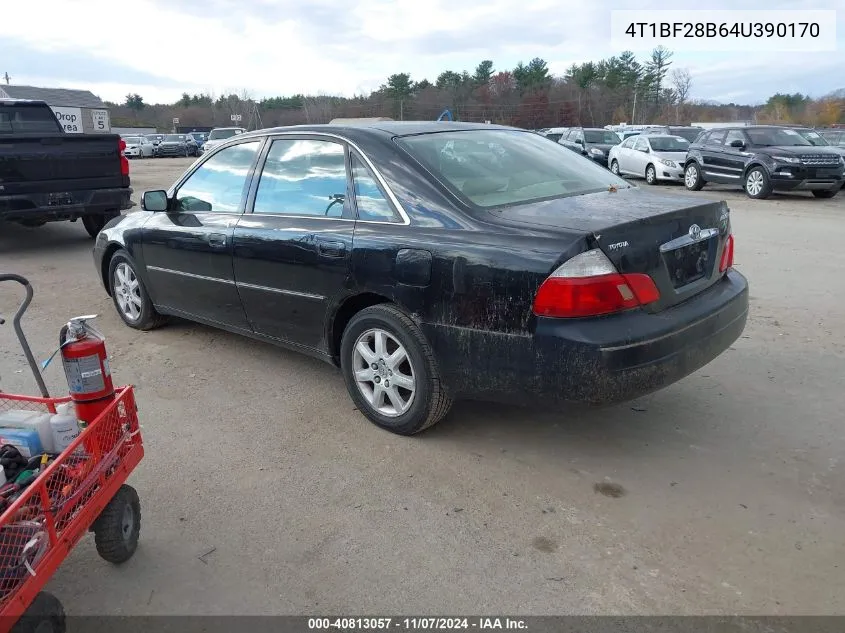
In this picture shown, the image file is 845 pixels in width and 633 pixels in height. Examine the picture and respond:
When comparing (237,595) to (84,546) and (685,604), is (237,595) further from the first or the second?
(685,604)

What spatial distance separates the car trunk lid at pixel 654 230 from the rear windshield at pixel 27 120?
9.56 m

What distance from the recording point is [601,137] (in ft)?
77.9

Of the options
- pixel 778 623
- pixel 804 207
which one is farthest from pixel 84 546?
pixel 804 207

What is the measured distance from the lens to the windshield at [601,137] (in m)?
23.5

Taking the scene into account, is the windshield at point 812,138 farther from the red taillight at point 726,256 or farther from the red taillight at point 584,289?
the red taillight at point 584,289

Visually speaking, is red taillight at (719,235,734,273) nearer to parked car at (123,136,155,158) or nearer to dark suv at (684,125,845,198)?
dark suv at (684,125,845,198)

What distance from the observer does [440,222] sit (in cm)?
328

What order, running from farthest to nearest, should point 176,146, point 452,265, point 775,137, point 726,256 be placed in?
point 176,146 → point 775,137 → point 726,256 → point 452,265

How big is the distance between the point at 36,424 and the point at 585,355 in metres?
2.19

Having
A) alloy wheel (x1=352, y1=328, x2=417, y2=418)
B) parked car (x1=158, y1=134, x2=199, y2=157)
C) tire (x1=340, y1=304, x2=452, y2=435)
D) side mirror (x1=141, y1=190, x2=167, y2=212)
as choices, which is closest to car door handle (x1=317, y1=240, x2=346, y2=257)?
tire (x1=340, y1=304, x2=452, y2=435)

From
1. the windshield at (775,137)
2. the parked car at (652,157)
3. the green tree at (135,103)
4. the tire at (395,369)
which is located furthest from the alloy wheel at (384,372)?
the green tree at (135,103)

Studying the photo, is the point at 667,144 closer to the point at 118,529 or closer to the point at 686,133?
the point at 686,133

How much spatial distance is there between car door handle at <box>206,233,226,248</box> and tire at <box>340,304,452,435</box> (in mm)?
1164

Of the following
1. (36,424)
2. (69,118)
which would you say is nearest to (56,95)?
(69,118)
